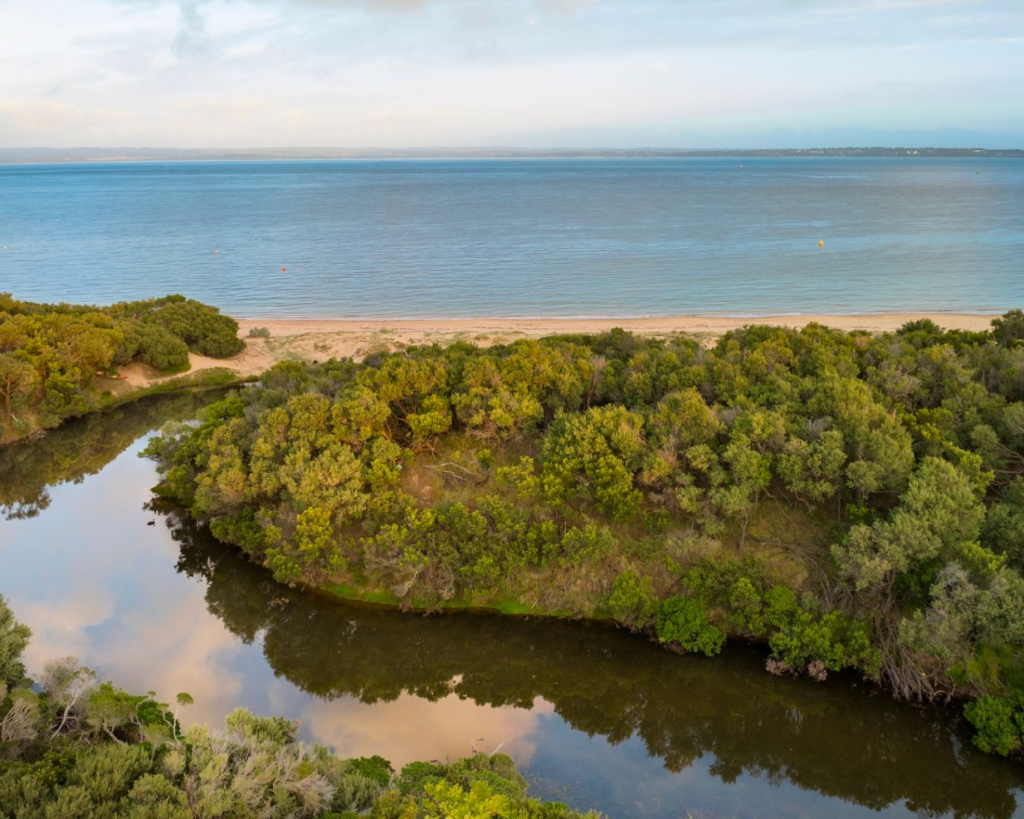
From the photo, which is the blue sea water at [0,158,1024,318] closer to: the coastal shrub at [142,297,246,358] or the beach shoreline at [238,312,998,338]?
the beach shoreline at [238,312,998,338]

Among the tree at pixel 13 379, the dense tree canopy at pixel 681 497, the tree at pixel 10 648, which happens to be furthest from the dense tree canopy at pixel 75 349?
the tree at pixel 10 648

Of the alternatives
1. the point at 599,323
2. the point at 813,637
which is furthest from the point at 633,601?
the point at 599,323

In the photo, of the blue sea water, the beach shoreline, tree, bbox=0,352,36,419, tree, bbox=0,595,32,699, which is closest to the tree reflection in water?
tree, bbox=0,595,32,699

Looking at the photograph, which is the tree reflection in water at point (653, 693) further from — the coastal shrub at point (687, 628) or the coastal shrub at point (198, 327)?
the coastal shrub at point (198, 327)

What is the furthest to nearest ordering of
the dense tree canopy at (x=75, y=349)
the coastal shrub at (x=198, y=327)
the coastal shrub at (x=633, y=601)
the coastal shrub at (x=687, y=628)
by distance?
the coastal shrub at (x=198, y=327) < the dense tree canopy at (x=75, y=349) < the coastal shrub at (x=633, y=601) < the coastal shrub at (x=687, y=628)

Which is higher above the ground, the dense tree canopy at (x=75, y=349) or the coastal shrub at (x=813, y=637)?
the dense tree canopy at (x=75, y=349)
